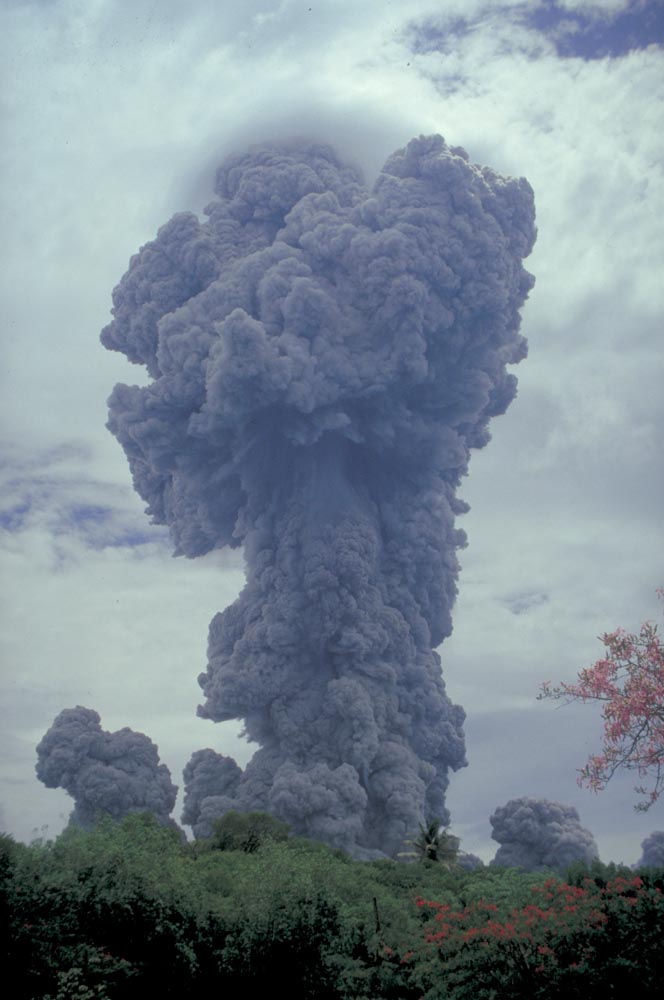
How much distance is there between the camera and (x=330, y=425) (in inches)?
1875

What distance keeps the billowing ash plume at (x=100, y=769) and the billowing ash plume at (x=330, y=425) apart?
2126 millimetres

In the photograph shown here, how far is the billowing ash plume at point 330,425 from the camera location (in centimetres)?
4469

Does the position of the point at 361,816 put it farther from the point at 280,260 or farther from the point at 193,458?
the point at 280,260

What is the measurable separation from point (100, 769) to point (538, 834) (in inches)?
839

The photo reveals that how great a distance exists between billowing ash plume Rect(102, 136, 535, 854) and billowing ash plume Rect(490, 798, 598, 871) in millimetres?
3120

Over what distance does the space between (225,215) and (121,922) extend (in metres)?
43.3

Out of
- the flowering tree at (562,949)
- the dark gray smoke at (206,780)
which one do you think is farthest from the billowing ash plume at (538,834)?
the flowering tree at (562,949)

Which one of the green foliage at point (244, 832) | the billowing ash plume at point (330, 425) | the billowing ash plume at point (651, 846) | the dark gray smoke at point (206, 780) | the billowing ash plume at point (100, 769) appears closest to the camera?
the green foliage at point (244, 832)

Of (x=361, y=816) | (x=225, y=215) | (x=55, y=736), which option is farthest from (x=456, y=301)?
(x=55, y=736)

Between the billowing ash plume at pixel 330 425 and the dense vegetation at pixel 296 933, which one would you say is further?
the billowing ash plume at pixel 330 425

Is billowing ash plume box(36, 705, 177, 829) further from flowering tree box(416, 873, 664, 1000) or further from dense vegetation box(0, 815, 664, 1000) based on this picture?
flowering tree box(416, 873, 664, 1000)

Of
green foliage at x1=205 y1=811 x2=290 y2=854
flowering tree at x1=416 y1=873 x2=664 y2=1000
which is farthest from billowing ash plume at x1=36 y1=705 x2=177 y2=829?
flowering tree at x1=416 y1=873 x2=664 y2=1000

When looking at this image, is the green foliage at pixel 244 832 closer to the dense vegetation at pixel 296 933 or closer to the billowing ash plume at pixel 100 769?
the dense vegetation at pixel 296 933

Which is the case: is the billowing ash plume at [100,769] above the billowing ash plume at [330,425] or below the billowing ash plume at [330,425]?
below
